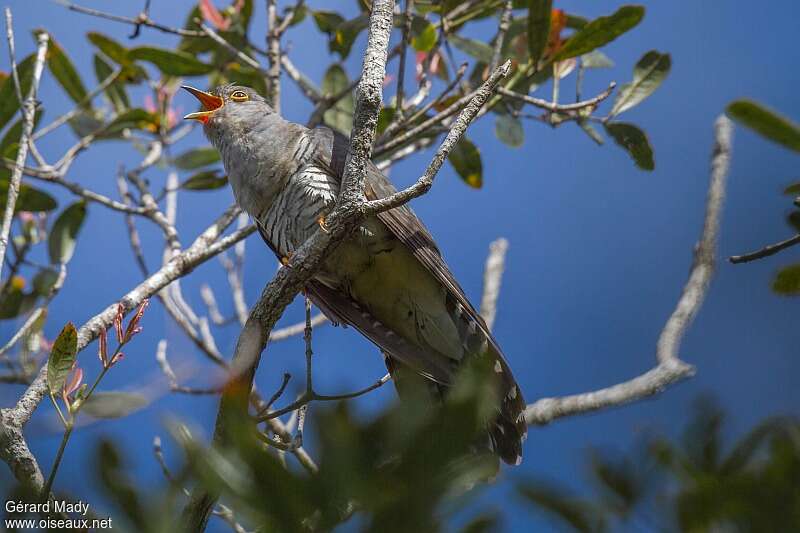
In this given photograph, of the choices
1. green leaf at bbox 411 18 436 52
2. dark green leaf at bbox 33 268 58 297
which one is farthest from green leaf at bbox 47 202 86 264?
green leaf at bbox 411 18 436 52

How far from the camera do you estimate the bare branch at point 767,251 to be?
1.88m

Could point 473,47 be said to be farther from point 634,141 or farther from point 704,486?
point 704,486

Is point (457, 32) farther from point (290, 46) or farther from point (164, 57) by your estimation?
point (164, 57)

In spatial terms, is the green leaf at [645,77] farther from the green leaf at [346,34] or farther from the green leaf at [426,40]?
the green leaf at [346,34]

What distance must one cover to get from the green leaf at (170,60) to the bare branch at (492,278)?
1.74m

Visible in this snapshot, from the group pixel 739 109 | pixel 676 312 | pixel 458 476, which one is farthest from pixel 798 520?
pixel 676 312

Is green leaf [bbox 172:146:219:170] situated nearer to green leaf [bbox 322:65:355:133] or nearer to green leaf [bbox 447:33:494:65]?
green leaf [bbox 322:65:355:133]

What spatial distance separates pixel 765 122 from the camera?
1207 mm

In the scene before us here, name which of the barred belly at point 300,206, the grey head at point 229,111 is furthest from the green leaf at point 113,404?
the grey head at point 229,111

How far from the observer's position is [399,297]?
362 cm

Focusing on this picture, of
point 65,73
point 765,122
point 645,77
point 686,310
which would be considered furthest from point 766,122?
point 65,73

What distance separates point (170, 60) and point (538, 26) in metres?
1.77

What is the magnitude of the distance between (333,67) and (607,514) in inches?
147

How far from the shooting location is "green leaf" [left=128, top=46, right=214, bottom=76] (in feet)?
13.2
